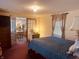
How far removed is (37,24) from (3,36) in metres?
3.04

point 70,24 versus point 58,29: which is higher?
point 70,24

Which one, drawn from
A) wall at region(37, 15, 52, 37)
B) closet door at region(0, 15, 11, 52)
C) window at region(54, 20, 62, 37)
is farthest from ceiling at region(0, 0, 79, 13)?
wall at region(37, 15, 52, 37)

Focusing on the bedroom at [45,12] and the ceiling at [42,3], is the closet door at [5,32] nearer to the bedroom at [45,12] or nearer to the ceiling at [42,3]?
the bedroom at [45,12]

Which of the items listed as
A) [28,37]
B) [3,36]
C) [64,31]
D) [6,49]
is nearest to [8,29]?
[3,36]

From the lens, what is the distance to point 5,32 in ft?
18.9

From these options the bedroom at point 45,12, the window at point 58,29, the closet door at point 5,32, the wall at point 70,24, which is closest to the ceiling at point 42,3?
the bedroom at point 45,12

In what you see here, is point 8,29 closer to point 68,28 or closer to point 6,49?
point 6,49

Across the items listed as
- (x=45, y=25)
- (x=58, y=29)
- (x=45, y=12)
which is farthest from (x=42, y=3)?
(x=45, y=25)

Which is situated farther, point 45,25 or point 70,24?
point 45,25

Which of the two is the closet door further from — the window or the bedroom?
the window

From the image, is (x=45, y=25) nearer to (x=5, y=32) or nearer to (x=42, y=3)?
(x=5, y=32)

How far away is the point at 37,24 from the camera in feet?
26.4

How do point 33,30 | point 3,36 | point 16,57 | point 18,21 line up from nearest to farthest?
1. point 16,57
2. point 3,36
3. point 33,30
4. point 18,21

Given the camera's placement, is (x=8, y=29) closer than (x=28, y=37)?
Yes
